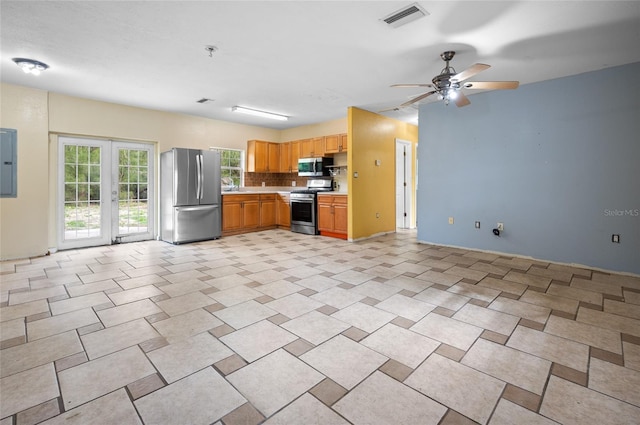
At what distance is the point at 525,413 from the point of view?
1536 millimetres

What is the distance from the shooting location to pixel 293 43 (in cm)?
325

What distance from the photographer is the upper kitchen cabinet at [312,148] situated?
7.03 m

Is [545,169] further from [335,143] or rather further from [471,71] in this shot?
[335,143]

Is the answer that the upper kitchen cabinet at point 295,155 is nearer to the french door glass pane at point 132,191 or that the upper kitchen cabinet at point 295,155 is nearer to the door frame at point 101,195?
the french door glass pane at point 132,191

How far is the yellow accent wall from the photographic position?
598 centimetres

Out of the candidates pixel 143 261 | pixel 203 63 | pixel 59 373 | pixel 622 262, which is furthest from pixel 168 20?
pixel 622 262

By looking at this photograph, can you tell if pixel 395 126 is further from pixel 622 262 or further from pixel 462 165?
pixel 622 262

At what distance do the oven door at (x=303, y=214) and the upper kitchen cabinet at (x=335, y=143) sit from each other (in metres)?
1.11

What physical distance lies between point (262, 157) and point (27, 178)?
4281mm

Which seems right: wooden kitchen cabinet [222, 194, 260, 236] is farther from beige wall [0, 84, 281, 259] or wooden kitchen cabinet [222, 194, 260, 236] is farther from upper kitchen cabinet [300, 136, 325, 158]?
beige wall [0, 84, 281, 259]

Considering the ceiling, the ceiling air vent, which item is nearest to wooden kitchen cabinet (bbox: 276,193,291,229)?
the ceiling

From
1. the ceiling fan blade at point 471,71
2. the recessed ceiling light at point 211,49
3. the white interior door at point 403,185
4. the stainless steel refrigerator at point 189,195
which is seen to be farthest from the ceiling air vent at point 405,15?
the white interior door at point 403,185

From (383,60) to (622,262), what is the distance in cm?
392

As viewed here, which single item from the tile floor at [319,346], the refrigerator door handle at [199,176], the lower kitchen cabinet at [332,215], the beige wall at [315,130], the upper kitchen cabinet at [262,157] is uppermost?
the beige wall at [315,130]
